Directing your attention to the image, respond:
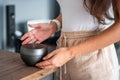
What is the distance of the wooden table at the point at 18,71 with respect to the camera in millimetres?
739

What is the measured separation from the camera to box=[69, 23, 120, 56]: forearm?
2.50ft

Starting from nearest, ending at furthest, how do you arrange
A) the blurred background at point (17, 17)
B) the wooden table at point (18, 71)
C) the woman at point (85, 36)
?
1. the wooden table at point (18, 71)
2. the woman at point (85, 36)
3. the blurred background at point (17, 17)

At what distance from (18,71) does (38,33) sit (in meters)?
0.25

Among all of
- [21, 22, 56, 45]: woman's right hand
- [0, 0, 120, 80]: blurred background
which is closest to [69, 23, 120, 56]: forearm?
[21, 22, 56, 45]: woman's right hand

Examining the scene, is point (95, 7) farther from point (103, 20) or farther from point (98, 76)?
point (98, 76)

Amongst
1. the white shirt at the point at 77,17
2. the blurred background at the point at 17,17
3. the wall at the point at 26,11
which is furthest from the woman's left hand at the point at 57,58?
the wall at the point at 26,11

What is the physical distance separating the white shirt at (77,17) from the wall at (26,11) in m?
1.46

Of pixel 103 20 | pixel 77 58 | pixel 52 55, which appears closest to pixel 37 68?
pixel 52 55

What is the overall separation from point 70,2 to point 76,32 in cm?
11

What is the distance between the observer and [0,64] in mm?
845

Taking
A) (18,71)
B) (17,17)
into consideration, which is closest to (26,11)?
(17,17)

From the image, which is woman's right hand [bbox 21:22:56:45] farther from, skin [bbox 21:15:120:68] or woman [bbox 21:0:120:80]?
skin [bbox 21:15:120:68]

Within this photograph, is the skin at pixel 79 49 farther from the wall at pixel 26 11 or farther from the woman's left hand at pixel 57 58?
the wall at pixel 26 11

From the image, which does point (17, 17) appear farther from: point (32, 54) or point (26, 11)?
point (32, 54)
